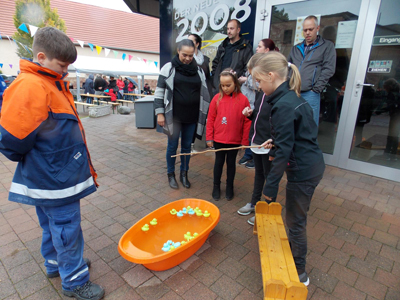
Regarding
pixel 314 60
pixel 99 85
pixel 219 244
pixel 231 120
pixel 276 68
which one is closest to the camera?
pixel 276 68

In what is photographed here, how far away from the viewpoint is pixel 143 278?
2121 mm

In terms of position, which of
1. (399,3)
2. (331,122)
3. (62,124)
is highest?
(399,3)

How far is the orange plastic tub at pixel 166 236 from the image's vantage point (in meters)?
2.06

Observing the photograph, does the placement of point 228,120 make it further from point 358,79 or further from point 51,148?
point 358,79

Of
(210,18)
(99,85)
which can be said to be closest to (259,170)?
(210,18)

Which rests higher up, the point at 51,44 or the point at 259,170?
the point at 51,44

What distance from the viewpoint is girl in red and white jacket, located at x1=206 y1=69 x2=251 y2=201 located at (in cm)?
315

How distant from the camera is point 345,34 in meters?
4.19

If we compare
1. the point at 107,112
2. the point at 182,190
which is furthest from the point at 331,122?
the point at 107,112

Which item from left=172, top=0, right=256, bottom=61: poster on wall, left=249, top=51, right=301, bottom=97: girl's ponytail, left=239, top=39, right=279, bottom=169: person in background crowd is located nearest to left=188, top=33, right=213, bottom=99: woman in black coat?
left=239, top=39, right=279, bottom=169: person in background crowd

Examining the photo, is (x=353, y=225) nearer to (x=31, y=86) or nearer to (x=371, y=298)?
(x=371, y=298)

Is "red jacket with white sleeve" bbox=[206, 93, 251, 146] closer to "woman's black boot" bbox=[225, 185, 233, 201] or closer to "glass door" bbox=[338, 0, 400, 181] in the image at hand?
"woman's black boot" bbox=[225, 185, 233, 201]

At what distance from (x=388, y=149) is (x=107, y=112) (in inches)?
363

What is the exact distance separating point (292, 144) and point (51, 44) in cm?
168
